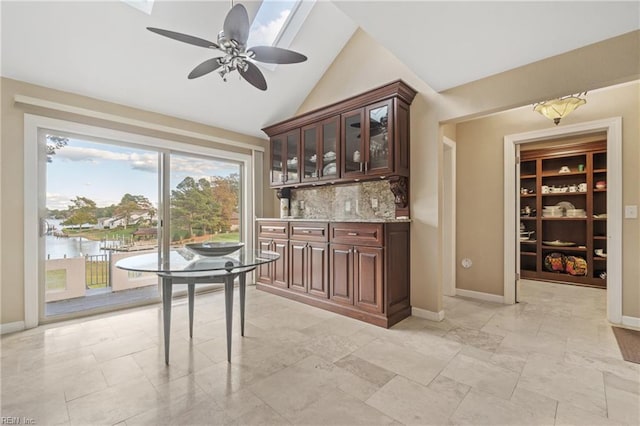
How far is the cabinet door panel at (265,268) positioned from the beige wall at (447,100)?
1.98 meters

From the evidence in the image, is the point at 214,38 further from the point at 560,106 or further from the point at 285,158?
the point at 560,106

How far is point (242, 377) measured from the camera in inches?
76.8

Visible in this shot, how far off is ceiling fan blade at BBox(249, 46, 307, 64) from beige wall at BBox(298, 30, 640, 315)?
60.9 inches

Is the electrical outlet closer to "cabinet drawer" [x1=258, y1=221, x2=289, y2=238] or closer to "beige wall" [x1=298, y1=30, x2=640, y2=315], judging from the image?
"beige wall" [x1=298, y1=30, x2=640, y2=315]

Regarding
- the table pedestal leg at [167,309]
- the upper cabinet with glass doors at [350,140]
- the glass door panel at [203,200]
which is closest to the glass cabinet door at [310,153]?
the upper cabinet with glass doors at [350,140]

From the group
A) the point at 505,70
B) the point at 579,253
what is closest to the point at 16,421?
the point at 505,70

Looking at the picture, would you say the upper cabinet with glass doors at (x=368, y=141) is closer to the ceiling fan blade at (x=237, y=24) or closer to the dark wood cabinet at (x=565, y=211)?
the ceiling fan blade at (x=237, y=24)

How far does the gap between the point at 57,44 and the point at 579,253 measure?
746 cm

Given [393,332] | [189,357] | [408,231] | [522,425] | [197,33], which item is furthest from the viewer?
[408,231]

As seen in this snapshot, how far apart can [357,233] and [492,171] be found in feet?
6.94

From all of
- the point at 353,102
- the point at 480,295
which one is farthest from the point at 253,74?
the point at 480,295

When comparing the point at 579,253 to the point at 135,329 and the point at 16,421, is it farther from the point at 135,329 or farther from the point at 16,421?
the point at 16,421

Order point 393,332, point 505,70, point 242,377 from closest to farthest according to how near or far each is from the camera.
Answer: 1. point 242,377
2. point 505,70
3. point 393,332

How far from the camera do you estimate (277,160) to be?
4402mm
